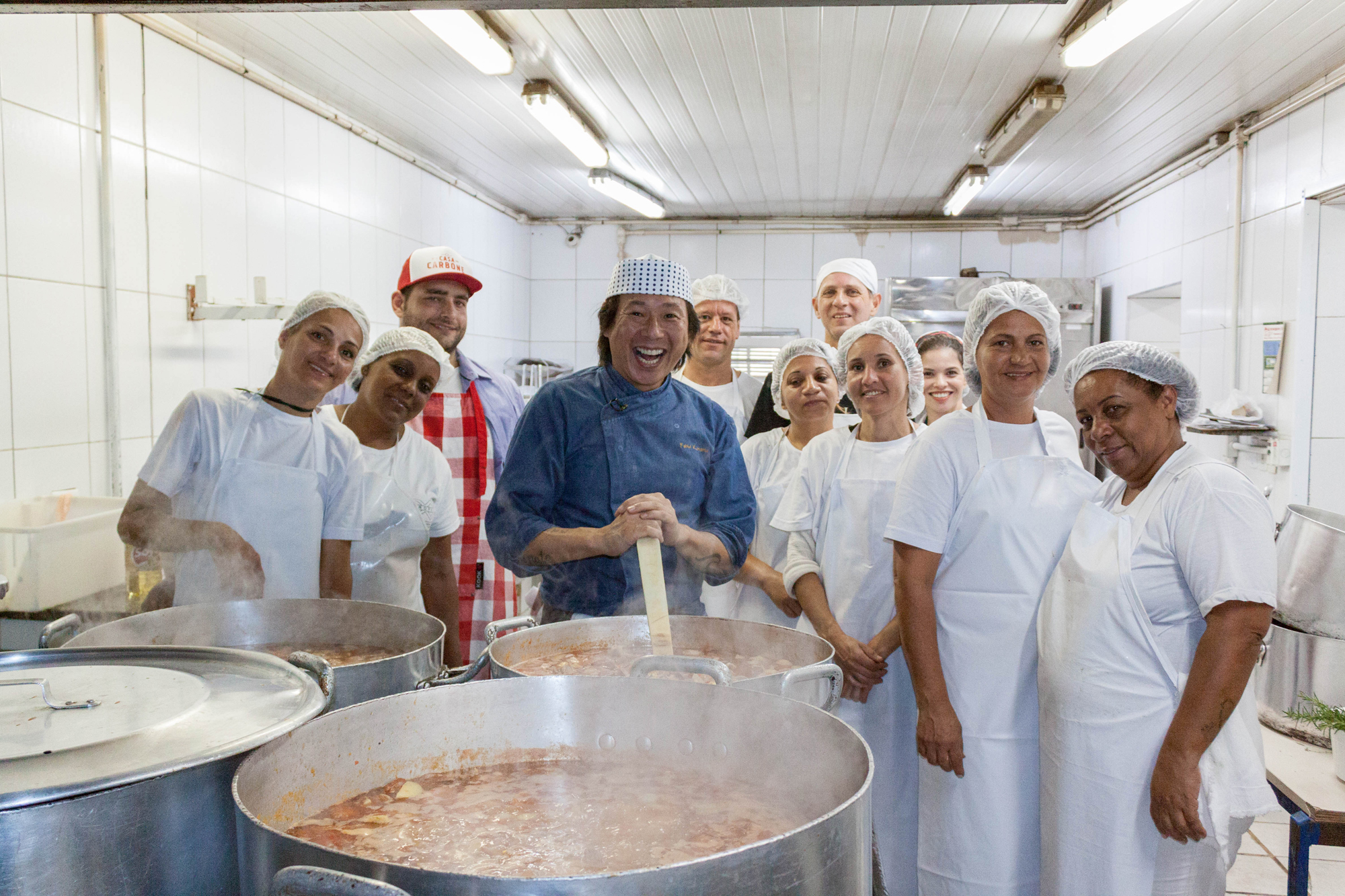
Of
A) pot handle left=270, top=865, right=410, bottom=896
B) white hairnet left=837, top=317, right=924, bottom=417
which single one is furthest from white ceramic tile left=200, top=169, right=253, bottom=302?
pot handle left=270, top=865, right=410, bottom=896

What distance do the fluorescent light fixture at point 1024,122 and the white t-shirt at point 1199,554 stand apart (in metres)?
2.72

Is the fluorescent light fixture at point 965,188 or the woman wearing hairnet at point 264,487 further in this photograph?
the fluorescent light fixture at point 965,188

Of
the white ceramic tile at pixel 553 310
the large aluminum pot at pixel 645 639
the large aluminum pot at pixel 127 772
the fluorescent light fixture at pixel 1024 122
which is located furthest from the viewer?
the white ceramic tile at pixel 553 310

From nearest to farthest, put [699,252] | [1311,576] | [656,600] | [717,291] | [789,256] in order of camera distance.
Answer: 1. [656,600]
2. [1311,576]
3. [717,291]
4. [789,256]
5. [699,252]

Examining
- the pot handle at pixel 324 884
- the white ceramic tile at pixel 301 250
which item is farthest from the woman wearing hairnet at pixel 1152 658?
the white ceramic tile at pixel 301 250

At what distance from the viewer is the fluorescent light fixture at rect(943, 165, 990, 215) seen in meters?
5.58

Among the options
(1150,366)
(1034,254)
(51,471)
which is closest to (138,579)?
(51,471)

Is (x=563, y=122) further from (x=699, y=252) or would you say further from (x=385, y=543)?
(x=699, y=252)

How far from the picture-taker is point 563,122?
14.6 ft

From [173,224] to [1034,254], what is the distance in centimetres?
631

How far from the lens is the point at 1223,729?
5.58 feet

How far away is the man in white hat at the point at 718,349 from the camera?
335 centimetres

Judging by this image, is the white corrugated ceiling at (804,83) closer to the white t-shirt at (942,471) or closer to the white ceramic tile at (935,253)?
the white ceramic tile at (935,253)

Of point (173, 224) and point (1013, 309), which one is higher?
point (173, 224)
